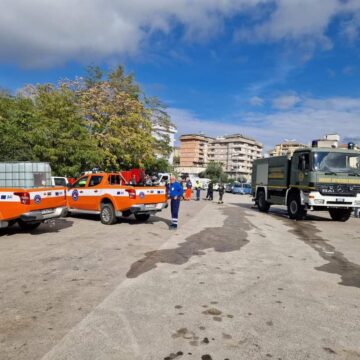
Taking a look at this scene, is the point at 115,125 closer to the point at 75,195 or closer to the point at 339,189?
the point at 75,195

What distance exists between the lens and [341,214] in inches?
651

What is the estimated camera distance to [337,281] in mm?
6145

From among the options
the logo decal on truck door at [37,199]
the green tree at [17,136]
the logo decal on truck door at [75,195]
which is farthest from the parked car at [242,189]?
the logo decal on truck door at [37,199]

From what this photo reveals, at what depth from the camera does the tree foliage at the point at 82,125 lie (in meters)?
19.9

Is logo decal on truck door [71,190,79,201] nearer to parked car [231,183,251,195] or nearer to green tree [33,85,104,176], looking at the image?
green tree [33,85,104,176]

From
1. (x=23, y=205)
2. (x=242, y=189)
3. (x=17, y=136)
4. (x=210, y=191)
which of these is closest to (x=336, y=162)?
(x=23, y=205)

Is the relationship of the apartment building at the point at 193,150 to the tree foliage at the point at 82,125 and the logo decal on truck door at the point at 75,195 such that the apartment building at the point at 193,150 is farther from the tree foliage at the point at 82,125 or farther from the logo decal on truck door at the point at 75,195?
the logo decal on truck door at the point at 75,195

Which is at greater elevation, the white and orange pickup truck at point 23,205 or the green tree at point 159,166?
the green tree at point 159,166

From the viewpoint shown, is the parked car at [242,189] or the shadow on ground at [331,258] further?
the parked car at [242,189]

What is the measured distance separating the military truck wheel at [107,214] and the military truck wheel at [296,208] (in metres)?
8.04

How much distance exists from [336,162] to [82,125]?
54.6ft

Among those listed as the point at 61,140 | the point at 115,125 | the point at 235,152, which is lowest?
the point at 61,140

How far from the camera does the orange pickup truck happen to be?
40.2ft

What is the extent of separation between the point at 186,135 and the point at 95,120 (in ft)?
444
